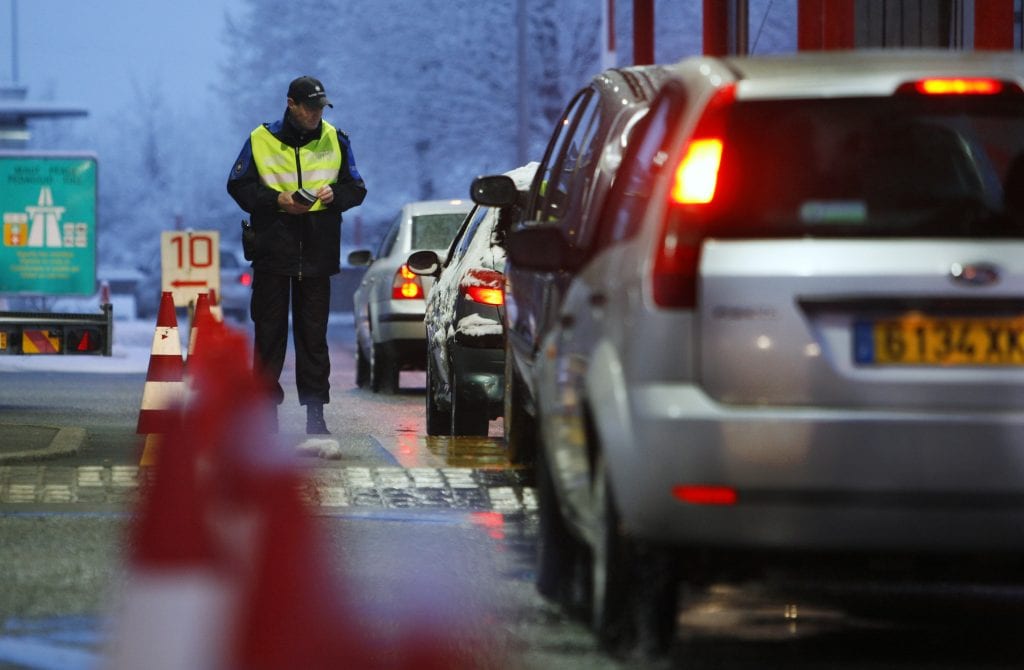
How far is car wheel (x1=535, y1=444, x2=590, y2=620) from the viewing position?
720cm

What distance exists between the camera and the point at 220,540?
12.1 ft

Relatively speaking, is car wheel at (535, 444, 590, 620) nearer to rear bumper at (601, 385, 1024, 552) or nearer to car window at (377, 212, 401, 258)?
rear bumper at (601, 385, 1024, 552)

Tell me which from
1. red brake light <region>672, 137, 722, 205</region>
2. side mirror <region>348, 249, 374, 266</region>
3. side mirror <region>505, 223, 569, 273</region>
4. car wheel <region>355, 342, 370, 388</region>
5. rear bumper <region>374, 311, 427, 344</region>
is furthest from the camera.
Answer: car wheel <region>355, 342, 370, 388</region>

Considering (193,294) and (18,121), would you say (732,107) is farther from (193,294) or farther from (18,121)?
(18,121)

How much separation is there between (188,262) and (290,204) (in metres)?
11.7

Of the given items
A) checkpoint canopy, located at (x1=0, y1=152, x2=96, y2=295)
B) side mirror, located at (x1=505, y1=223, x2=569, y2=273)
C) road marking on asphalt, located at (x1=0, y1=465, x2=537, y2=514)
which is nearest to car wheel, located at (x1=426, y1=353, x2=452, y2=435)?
road marking on asphalt, located at (x1=0, y1=465, x2=537, y2=514)

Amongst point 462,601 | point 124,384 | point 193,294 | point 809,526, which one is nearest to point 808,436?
point 809,526

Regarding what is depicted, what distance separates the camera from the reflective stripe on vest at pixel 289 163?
1194cm

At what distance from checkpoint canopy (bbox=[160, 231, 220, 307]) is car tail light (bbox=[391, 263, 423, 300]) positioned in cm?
485

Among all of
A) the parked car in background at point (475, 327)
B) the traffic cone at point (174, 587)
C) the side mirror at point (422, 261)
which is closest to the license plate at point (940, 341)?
the traffic cone at point (174, 587)

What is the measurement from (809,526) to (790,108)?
43.2 inches

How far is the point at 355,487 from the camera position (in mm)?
10180

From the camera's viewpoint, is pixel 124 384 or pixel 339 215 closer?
pixel 339 215

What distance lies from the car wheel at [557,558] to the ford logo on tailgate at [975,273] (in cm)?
179
